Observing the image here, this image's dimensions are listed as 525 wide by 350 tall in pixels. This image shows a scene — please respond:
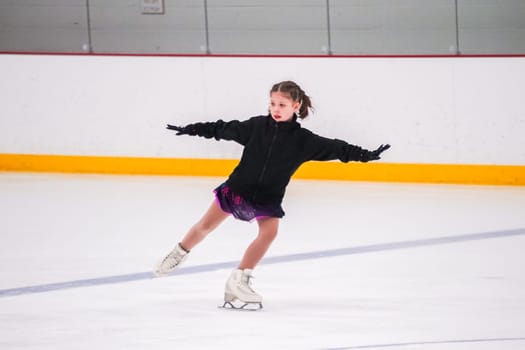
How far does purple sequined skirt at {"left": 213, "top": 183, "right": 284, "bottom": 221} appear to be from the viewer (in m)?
5.78

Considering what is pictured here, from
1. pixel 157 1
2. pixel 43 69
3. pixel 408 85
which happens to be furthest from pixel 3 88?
pixel 408 85

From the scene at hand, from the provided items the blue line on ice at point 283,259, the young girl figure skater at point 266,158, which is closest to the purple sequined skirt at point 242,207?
the young girl figure skater at point 266,158

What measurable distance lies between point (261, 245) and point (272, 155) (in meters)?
0.42

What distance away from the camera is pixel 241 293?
5.66m

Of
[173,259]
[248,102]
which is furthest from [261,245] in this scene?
[248,102]

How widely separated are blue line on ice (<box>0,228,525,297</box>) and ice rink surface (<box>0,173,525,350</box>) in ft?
0.04

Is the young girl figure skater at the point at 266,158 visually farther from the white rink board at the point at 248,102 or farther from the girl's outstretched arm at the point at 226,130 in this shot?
the white rink board at the point at 248,102

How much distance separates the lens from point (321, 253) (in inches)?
289

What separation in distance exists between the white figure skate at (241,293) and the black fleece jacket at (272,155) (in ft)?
1.16

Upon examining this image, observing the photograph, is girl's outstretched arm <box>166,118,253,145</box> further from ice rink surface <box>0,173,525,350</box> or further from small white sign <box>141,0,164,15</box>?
small white sign <box>141,0,164,15</box>

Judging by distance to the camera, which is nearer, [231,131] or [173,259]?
[231,131]

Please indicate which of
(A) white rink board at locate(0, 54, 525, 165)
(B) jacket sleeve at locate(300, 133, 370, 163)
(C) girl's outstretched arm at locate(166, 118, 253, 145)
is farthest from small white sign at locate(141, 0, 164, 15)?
(B) jacket sleeve at locate(300, 133, 370, 163)

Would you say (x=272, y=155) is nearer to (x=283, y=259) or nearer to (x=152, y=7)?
(x=283, y=259)

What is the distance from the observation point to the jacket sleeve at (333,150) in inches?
223
